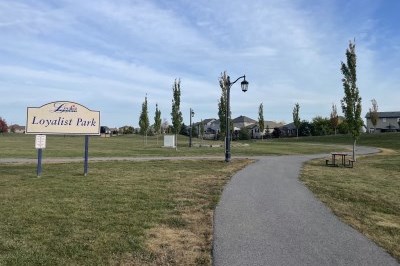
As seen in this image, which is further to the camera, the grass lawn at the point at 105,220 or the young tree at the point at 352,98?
the young tree at the point at 352,98

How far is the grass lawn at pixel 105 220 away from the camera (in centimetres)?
564

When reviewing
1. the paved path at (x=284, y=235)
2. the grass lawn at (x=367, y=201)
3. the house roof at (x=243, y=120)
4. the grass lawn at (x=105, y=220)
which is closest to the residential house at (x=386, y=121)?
the house roof at (x=243, y=120)

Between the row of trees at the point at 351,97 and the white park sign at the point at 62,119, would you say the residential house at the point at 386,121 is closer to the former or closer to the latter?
the row of trees at the point at 351,97

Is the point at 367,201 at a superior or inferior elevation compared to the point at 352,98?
inferior

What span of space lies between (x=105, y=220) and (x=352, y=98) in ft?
72.9

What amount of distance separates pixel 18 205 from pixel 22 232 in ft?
7.94

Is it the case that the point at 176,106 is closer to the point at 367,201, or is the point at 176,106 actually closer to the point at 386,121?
the point at 367,201

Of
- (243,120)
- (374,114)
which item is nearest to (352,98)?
(374,114)

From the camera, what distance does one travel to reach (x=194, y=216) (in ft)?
27.6

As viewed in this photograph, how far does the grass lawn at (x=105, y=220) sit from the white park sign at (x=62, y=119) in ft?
6.46

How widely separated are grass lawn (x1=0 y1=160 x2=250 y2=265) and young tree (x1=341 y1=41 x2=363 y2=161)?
15710 millimetres

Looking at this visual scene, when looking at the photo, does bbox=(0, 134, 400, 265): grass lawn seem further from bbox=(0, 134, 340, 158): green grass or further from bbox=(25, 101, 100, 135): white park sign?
bbox=(0, 134, 340, 158): green grass

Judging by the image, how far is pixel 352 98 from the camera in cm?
2641

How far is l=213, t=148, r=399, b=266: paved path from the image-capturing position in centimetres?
562
